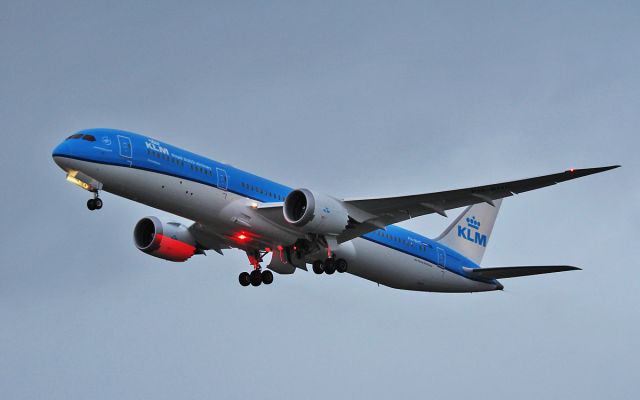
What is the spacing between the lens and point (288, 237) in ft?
135

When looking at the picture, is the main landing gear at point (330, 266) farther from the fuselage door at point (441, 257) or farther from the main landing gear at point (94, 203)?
the main landing gear at point (94, 203)

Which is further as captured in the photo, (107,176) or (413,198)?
(413,198)

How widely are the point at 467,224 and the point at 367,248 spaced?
34.5 feet

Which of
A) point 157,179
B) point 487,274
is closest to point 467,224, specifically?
point 487,274

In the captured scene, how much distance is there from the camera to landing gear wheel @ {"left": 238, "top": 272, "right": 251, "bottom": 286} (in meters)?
45.1

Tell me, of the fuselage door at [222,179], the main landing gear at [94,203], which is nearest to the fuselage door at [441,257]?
the fuselage door at [222,179]

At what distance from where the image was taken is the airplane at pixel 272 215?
1453 inches

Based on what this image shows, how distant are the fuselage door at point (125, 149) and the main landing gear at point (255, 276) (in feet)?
30.5

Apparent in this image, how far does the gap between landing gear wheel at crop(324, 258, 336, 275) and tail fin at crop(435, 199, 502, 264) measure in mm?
10137

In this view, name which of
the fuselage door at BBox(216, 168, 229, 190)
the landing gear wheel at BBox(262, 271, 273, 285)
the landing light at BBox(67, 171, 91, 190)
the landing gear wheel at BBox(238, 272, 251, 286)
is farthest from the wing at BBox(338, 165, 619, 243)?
the landing light at BBox(67, 171, 91, 190)

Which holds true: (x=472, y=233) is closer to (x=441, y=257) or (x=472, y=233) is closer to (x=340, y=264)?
(x=441, y=257)

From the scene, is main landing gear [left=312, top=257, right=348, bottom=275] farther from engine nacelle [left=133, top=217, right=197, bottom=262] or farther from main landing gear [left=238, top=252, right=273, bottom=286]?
engine nacelle [left=133, top=217, right=197, bottom=262]

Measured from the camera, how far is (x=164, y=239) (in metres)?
44.0

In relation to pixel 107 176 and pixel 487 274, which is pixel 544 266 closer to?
pixel 487 274
